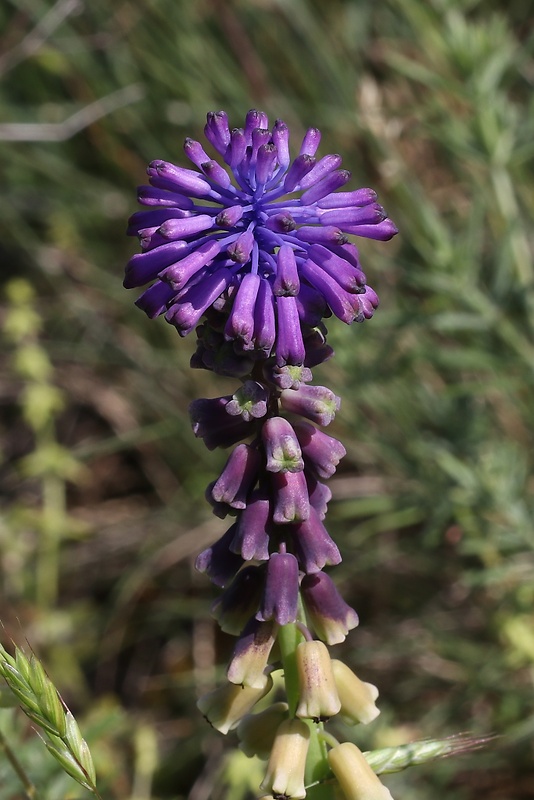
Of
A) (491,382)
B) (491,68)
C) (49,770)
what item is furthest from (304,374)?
(491,68)

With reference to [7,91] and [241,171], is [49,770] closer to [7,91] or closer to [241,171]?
[241,171]

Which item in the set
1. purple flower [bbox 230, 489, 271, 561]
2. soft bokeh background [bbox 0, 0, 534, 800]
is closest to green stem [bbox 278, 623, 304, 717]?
purple flower [bbox 230, 489, 271, 561]

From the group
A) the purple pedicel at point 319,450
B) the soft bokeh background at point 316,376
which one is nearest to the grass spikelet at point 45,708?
the purple pedicel at point 319,450

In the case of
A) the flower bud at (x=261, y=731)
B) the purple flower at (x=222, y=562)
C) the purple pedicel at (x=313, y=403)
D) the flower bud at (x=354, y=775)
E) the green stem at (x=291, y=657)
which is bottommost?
the flower bud at (x=354, y=775)

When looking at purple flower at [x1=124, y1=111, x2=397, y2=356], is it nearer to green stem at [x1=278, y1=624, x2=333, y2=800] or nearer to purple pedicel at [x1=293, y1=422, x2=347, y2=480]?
purple pedicel at [x1=293, y1=422, x2=347, y2=480]

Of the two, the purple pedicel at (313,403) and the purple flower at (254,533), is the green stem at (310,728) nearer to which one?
the purple flower at (254,533)

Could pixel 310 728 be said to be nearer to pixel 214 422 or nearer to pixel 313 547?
pixel 313 547
